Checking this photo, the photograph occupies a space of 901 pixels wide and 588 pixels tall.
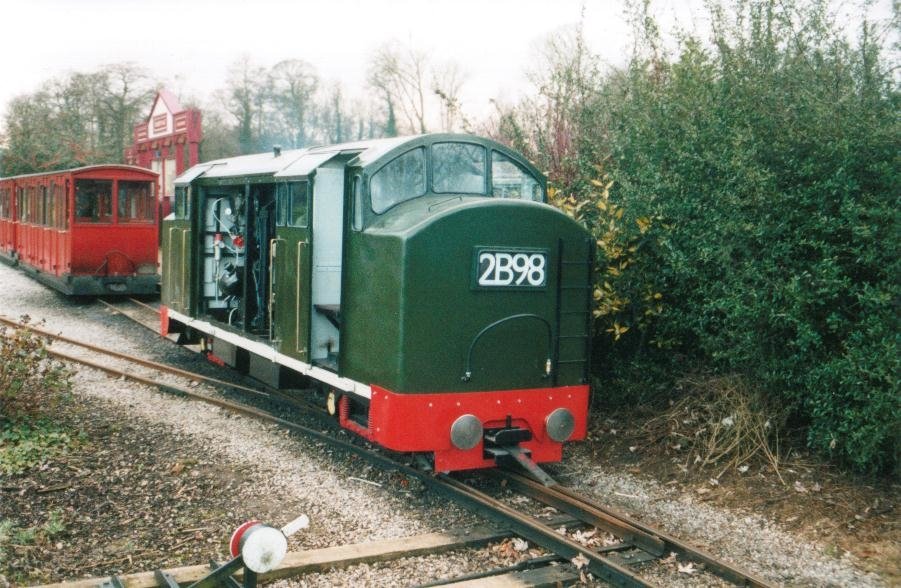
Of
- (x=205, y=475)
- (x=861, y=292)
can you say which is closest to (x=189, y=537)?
(x=205, y=475)

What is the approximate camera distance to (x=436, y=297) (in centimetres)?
580

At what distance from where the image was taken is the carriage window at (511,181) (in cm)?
688

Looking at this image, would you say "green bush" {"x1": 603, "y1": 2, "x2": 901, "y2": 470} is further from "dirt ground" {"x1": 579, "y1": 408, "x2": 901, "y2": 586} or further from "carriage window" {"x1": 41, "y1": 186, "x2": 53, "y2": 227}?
"carriage window" {"x1": 41, "y1": 186, "x2": 53, "y2": 227}

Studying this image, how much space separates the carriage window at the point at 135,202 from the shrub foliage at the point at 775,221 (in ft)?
38.1

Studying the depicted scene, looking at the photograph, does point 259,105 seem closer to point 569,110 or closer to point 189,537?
point 569,110

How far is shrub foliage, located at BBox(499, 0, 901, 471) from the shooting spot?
5871 mm

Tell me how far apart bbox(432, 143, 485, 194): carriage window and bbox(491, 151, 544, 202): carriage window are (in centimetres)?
13

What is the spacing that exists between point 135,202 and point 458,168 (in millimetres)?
12205

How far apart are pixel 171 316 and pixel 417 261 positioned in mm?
6253

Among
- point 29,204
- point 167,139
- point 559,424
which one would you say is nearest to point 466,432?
point 559,424

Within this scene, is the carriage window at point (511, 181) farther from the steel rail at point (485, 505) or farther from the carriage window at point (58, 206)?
the carriage window at point (58, 206)

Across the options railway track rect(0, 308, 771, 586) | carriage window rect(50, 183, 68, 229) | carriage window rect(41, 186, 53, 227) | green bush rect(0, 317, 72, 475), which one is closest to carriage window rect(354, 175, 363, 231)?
railway track rect(0, 308, 771, 586)

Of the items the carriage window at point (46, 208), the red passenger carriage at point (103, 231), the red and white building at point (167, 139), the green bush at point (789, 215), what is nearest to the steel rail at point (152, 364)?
the red passenger carriage at point (103, 231)

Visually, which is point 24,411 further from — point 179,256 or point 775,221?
point 775,221
